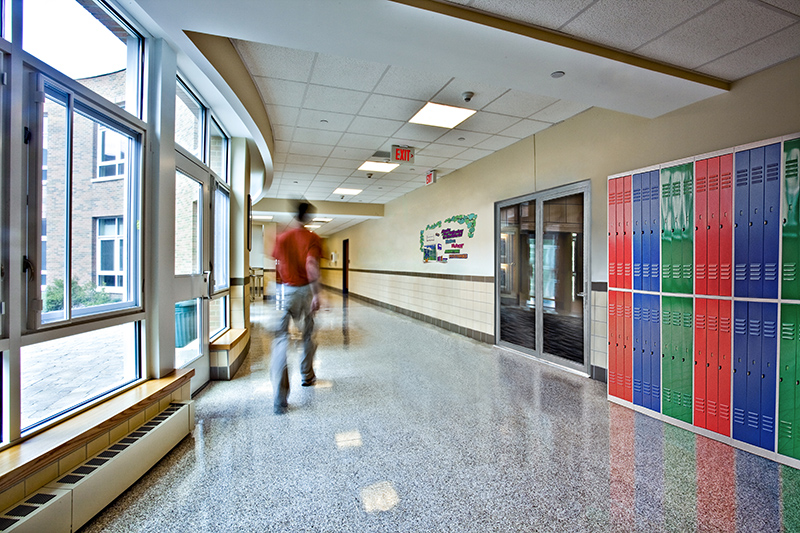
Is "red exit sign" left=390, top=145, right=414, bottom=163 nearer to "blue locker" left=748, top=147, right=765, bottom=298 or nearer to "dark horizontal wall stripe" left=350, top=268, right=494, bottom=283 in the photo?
"dark horizontal wall stripe" left=350, top=268, right=494, bottom=283

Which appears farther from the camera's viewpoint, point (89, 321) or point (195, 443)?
point (195, 443)

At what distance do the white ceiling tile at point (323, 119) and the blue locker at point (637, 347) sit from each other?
3.62 metres

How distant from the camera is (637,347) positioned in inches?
142

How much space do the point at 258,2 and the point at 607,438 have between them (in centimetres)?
372

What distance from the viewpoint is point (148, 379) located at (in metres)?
2.73

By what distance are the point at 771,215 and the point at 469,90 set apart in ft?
8.63

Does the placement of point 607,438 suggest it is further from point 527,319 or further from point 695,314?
point 527,319

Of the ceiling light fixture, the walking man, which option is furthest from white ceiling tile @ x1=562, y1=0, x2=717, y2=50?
the ceiling light fixture

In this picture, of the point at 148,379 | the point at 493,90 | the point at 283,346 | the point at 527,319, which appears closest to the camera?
the point at 148,379

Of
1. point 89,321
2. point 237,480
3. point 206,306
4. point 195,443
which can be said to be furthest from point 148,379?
point 206,306

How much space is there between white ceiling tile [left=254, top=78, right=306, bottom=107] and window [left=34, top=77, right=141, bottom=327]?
58.7 inches

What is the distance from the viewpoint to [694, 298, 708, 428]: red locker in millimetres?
3078

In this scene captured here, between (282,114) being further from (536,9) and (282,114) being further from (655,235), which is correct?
(655,235)

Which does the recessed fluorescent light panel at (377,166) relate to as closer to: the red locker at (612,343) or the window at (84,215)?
the red locker at (612,343)
